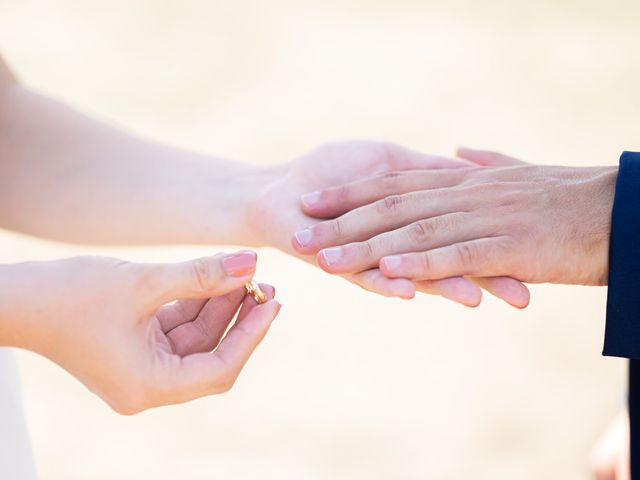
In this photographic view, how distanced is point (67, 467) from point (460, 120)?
3396mm

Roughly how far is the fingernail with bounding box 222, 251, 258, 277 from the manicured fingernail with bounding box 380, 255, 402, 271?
394 mm

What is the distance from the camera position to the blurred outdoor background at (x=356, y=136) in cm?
322

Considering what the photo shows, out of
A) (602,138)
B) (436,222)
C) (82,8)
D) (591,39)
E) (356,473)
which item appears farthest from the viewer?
(82,8)

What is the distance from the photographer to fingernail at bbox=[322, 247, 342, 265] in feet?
5.98

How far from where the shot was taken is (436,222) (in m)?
1.90

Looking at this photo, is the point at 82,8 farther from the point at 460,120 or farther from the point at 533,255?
the point at 533,255

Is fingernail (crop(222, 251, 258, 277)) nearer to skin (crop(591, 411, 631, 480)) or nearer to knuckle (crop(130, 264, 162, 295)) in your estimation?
knuckle (crop(130, 264, 162, 295))

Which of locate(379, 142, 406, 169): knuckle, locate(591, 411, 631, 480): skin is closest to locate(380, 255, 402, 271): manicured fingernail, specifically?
locate(379, 142, 406, 169): knuckle

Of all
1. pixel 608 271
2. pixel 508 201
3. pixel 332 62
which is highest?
pixel 332 62

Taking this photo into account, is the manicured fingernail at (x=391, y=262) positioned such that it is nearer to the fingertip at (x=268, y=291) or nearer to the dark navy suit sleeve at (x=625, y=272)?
the fingertip at (x=268, y=291)

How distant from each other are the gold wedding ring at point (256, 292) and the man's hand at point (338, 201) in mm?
293

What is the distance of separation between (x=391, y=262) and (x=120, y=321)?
0.57 m

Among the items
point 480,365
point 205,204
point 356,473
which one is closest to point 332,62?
point 480,365

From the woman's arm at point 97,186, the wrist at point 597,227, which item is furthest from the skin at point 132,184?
the wrist at point 597,227
